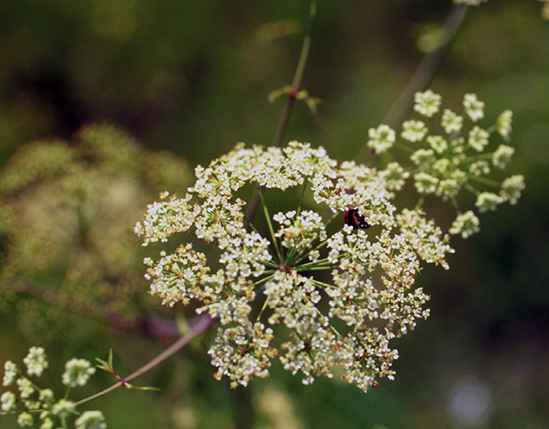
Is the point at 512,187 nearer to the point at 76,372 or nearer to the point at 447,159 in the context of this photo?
the point at 447,159

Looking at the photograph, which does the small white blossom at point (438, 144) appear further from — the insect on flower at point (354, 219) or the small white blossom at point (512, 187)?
the insect on flower at point (354, 219)

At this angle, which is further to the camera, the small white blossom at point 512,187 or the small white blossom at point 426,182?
the small white blossom at point 512,187

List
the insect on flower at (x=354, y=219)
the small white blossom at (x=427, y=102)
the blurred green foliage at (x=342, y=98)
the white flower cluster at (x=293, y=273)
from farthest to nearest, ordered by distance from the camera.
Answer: the blurred green foliage at (x=342, y=98), the small white blossom at (x=427, y=102), the insect on flower at (x=354, y=219), the white flower cluster at (x=293, y=273)

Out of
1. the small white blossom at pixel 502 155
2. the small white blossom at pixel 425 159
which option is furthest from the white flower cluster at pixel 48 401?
the small white blossom at pixel 502 155

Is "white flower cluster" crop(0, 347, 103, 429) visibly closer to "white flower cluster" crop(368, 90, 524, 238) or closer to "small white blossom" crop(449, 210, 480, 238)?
"white flower cluster" crop(368, 90, 524, 238)

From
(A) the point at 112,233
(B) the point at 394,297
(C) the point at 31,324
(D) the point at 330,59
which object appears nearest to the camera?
(B) the point at 394,297

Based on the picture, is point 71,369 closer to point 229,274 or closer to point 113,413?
point 229,274

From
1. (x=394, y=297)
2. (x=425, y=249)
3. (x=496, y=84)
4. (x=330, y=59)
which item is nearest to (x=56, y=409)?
(x=394, y=297)
